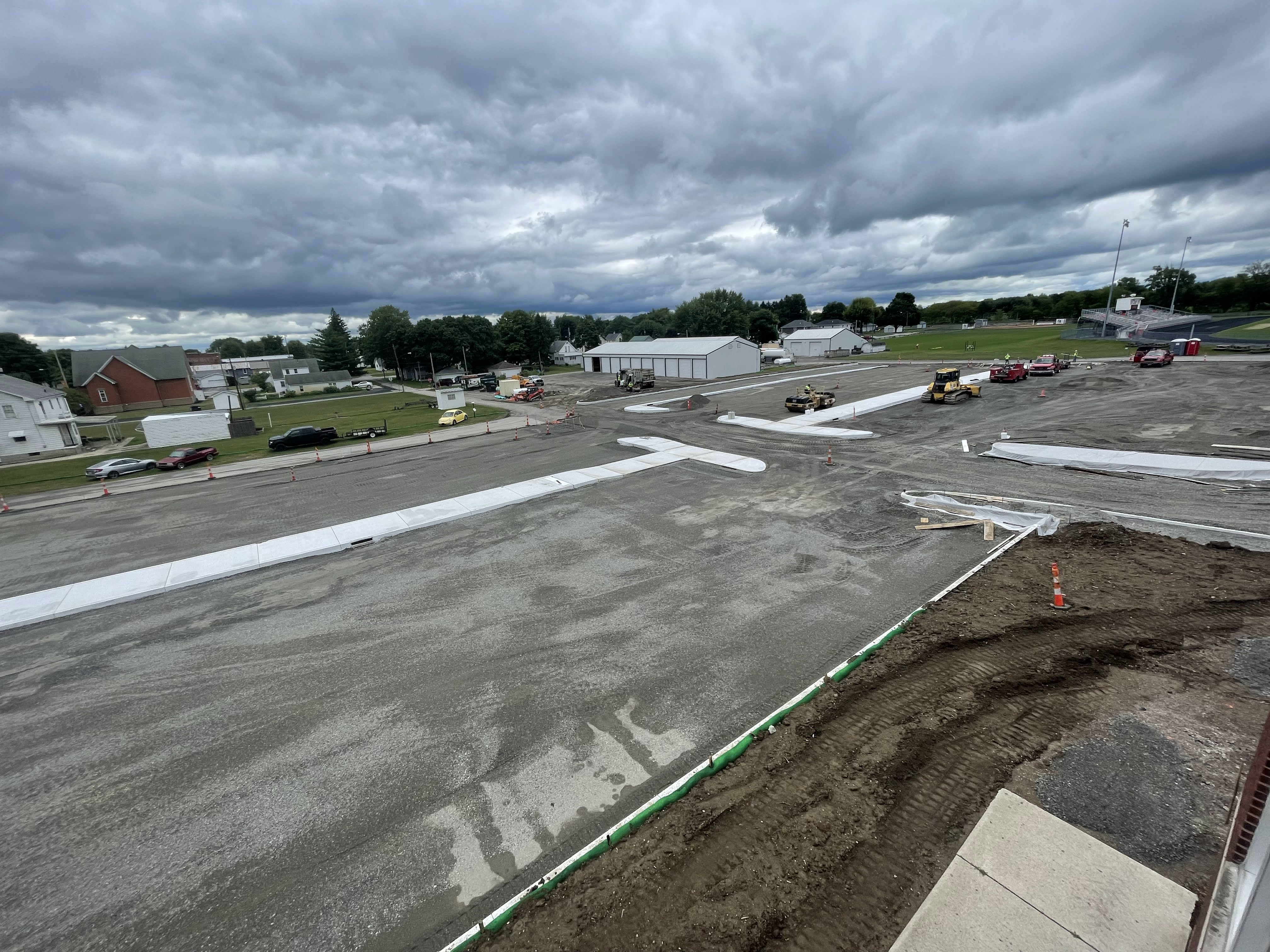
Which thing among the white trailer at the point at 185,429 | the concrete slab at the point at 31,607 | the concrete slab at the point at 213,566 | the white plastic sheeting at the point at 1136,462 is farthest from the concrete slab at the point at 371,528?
the white trailer at the point at 185,429

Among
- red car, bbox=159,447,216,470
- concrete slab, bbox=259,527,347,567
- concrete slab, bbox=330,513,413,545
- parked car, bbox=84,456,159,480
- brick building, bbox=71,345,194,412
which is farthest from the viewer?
brick building, bbox=71,345,194,412

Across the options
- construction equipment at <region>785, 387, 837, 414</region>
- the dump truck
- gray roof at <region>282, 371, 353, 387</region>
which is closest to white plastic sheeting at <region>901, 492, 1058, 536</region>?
construction equipment at <region>785, 387, 837, 414</region>

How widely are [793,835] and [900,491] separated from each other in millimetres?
13497

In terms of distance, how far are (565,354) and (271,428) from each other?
73133 mm

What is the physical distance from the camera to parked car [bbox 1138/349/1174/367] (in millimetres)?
37719

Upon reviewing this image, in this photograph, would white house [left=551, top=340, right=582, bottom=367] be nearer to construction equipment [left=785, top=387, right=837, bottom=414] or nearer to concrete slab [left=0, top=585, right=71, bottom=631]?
construction equipment [left=785, top=387, right=837, bottom=414]

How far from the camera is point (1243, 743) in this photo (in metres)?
5.89

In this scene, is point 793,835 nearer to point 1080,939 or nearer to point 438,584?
point 1080,939

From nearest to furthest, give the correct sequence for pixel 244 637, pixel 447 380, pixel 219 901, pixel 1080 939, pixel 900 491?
pixel 1080 939 → pixel 219 901 → pixel 244 637 → pixel 900 491 → pixel 447 380

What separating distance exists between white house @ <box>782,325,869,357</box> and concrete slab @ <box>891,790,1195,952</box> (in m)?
80.8

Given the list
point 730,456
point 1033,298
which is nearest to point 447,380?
point 730,456

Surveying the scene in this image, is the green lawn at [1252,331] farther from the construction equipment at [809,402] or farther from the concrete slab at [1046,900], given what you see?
the concrete slab at [1046,900]

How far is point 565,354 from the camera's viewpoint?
110562mm

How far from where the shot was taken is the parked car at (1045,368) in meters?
38.3
